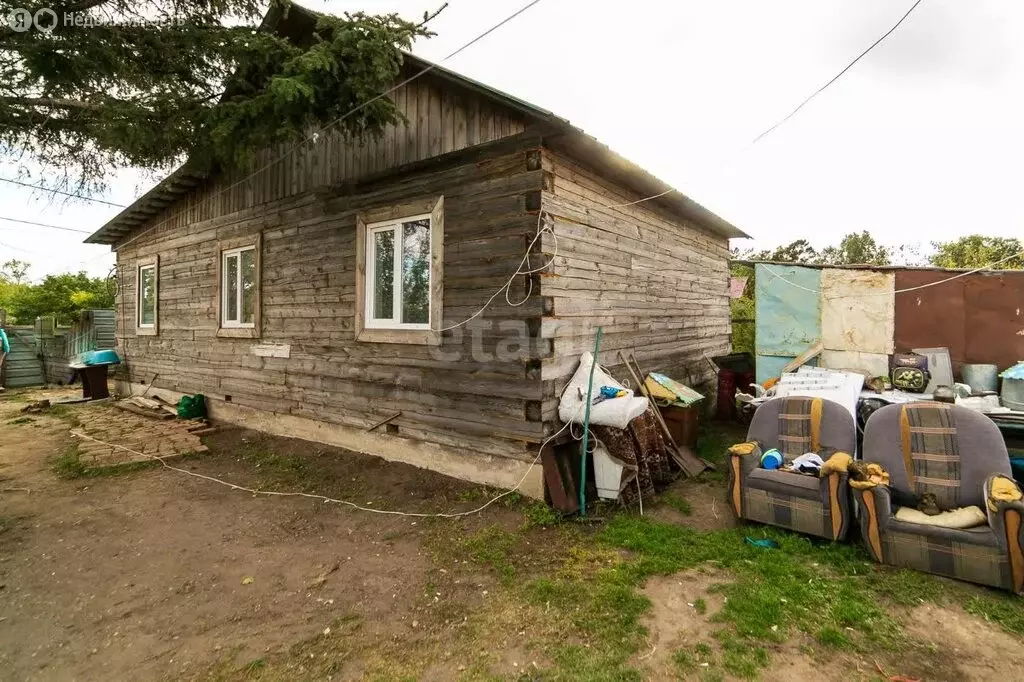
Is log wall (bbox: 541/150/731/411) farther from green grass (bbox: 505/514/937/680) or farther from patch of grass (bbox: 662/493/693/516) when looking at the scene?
green grass (bbox: 505/514/937/680)

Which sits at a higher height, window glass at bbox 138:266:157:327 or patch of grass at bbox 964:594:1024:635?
window glass at bbox 138:266:157:327

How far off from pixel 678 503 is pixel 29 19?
7803mm

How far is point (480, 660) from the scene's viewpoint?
2.61 metres

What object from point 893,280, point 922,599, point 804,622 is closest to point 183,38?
point 804,622

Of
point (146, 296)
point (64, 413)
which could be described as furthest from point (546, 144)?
point (64, 413)

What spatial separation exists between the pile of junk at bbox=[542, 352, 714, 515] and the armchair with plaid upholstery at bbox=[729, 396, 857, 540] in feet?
3.10

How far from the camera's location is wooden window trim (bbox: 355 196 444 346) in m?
5.47

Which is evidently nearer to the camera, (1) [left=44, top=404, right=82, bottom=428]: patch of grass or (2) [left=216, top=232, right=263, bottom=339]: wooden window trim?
(2) [left=216, top=232, right=263, bottom=339]: wooden window trim

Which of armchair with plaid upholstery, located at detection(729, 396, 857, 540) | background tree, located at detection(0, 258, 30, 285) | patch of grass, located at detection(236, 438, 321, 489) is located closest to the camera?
armchair with plaid upholstery, located at detection(729, 396, 857, 540)

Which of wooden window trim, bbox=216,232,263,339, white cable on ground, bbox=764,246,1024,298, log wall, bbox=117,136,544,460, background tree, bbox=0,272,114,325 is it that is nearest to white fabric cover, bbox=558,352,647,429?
log wall, bbox=117,136,544,460

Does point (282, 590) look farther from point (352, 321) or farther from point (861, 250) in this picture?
point (861, 250)

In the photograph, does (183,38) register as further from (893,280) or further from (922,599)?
(893,280)

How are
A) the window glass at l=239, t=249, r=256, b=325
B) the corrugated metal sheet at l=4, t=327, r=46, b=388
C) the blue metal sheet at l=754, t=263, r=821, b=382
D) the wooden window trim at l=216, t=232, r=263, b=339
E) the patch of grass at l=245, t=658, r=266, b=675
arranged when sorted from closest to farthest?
the patch of grass at l=245, t=658, r=266, b=675, the blue metal sheet at l=754, t=263, r=821, b=382, the wooden window trim at l=216, t=232, r=263, b=339, the window glass at l=239, t=249, r=256, b=325, the corrugated metal sheet at l=4, t=327, r=46, b=388

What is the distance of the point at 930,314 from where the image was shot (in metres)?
6.34
